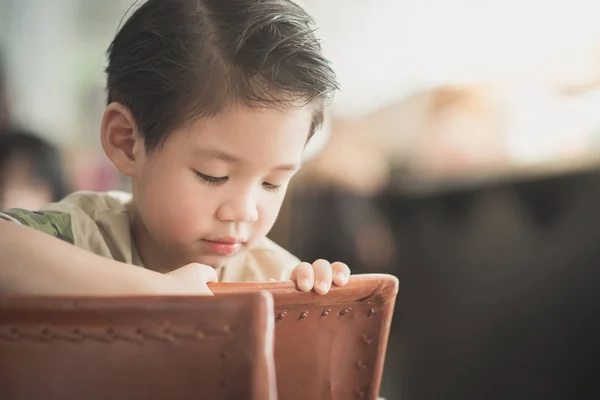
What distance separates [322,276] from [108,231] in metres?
0.26

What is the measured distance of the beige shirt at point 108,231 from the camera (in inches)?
21.1

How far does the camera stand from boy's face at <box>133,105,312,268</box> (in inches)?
19.8

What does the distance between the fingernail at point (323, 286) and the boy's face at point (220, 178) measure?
13 cm

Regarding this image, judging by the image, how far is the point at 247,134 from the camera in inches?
19.7

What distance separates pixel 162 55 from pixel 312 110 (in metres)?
0.14

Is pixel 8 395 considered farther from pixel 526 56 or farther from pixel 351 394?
pixel 526 56

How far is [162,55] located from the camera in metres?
0.53

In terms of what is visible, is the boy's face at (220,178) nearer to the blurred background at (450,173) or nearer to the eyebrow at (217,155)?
the eyebrow at (217,155)

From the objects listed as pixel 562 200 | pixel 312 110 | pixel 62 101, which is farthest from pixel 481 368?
pixel 62 101

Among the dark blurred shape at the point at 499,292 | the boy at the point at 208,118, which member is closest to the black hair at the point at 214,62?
the boy at the point at 208,118

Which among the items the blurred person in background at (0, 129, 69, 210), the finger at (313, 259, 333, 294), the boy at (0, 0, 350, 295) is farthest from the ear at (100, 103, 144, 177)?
the blurred person in background at (0, 129, 69, 210)

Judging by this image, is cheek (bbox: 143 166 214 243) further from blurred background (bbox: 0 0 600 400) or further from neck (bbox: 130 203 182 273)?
blurred background (bbox: 0 0 600 400)

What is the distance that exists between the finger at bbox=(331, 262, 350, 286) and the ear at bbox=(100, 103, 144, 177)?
0.72 ft

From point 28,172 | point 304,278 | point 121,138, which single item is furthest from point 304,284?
point 28,172
